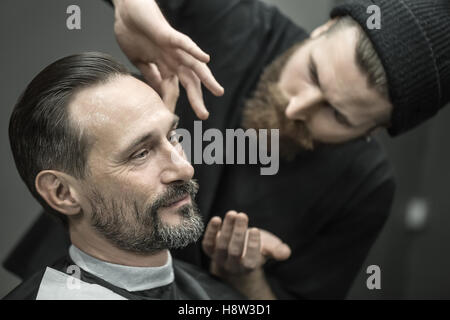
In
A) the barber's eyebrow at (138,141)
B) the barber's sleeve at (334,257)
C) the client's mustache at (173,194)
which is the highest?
the barber's eyebrow at (138,141)

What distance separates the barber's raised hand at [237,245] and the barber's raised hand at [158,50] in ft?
0.61

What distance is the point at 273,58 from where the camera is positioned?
0.99 m

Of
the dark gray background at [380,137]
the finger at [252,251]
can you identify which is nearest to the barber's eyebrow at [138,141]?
the dark gray background at [380,137]

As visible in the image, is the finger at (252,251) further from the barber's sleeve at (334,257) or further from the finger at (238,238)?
the barber's sleeve at (334,257)

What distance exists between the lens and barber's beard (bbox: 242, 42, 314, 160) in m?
0.89

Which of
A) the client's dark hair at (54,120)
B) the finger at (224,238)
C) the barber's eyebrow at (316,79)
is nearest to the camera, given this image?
the client's dark hair at (54,120)

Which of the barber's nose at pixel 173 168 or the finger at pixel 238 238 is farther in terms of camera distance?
the finger at pixel 238 238

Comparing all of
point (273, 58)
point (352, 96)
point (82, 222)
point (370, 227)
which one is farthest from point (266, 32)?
point (82, 222)

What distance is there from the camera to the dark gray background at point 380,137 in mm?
549

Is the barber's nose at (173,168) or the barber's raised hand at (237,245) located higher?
the barber's nose at (173,168)

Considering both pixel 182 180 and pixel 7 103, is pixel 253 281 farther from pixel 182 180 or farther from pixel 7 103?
pixel 7 103

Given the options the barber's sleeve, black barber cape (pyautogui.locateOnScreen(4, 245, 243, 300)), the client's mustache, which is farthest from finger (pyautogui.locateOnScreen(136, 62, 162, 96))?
the barber's sleeve

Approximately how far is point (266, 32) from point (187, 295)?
0.53m
